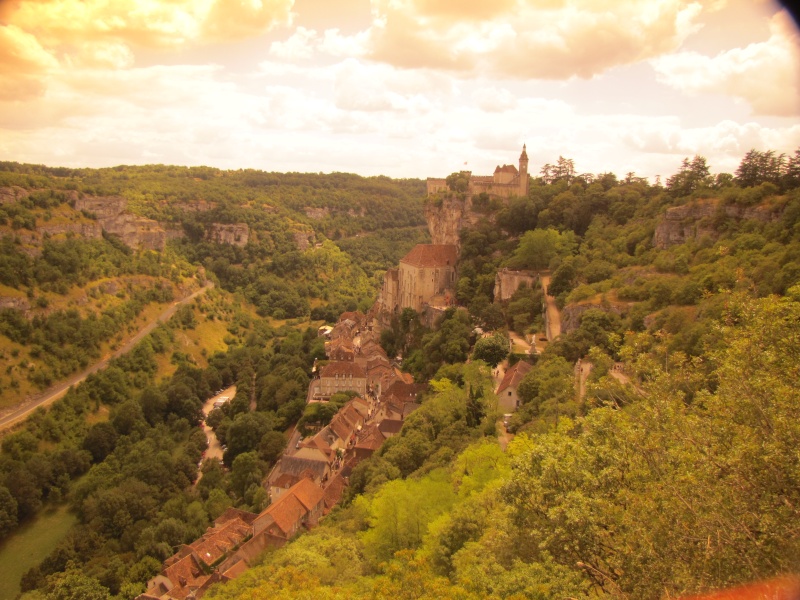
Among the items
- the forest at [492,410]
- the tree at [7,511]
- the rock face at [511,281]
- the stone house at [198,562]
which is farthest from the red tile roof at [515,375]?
the tree at [7,511]

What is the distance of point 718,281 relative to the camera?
25.0 m

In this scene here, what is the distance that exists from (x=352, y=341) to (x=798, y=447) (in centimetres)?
4855

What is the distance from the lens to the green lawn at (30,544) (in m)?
27.8

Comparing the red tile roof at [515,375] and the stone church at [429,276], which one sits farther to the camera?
the stone church at [429,276]

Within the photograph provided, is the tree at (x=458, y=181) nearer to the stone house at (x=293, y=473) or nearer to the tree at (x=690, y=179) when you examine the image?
the tree at (x=690, y=179)

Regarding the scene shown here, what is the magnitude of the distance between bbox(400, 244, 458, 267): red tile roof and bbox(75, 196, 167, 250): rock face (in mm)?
38745

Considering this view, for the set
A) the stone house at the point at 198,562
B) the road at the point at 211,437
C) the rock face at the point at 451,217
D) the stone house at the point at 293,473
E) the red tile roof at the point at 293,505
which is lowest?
the road at the point at 211,437

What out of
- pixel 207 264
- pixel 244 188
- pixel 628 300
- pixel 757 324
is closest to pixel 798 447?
pixel 757 324

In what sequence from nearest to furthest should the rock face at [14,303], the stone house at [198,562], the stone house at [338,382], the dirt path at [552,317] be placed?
the stone house at [198,562] → the dirt path at [552,317] → the stone house at [338,382] → the rock face at [14,303]

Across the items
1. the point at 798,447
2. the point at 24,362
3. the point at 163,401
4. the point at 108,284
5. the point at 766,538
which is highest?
the point at 798,447

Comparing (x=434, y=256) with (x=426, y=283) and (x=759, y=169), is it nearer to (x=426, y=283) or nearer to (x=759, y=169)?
(x=426, y=283)

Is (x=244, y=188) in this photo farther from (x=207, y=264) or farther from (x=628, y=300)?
(x=628, y=300)

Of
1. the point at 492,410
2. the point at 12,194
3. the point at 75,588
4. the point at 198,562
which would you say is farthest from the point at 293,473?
the point at 12,194

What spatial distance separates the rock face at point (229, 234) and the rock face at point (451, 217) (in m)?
42.0
